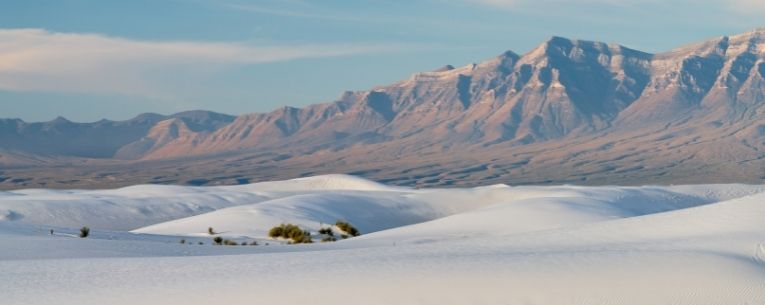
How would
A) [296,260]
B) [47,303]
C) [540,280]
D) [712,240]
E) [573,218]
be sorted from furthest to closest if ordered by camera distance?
[573,218], [712,240], [296,260], [540,280], [47,303]

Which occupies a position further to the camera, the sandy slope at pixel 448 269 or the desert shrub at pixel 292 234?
the desert shrub at pixel 292 234

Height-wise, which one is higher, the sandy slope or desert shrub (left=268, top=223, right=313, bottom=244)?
the sandy slope

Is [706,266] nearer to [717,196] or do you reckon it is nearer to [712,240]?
[712,240]

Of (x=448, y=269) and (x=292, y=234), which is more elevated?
(x=448, y=269)

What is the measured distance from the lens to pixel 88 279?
1770cm

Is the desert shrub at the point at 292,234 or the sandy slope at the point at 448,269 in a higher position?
the sandy slope at the point at 448,269

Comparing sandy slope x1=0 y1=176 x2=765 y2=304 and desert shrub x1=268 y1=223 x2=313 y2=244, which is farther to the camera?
desert shrub x1=268 y1=223 x2=313 y2=244

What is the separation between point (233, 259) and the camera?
64.6ft

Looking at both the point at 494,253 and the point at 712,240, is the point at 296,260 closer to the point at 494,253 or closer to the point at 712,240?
the point at 494,253

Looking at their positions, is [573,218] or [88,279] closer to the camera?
[88,279]

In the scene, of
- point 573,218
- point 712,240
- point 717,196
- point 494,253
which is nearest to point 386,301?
point 494,253

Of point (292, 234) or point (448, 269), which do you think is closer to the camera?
point (448, 269)

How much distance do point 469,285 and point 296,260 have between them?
11.7ft

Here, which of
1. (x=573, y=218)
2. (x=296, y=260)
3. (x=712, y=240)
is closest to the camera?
(x=296, y=260)
